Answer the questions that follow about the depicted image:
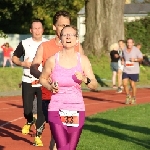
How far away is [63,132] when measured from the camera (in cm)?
773

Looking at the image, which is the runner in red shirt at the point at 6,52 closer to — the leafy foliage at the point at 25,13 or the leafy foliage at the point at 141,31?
the leafy foliage at the point at 25,13

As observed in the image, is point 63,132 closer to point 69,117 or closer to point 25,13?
point 69,117

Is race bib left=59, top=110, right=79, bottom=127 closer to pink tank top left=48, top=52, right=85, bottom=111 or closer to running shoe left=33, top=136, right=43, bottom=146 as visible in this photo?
pink tank top left=48, top=52, right=85, bottom=111

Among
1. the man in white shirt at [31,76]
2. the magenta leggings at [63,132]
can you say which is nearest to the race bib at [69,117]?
A: the magenta leggings at [63,132]

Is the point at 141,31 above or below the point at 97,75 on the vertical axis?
above

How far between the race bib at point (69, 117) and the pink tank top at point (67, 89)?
0.05 meters

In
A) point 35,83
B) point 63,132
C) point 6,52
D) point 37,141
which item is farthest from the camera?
point 6,52

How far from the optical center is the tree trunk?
115 ft

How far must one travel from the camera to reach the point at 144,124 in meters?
14.4

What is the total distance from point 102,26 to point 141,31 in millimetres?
19718

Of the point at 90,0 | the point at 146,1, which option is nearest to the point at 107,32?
the point at 90,0

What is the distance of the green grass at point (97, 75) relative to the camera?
1106 inches

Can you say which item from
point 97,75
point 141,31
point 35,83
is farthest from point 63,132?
point 141,31

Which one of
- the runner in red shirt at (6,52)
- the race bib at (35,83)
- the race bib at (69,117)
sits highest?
the race bib at (69,117)
